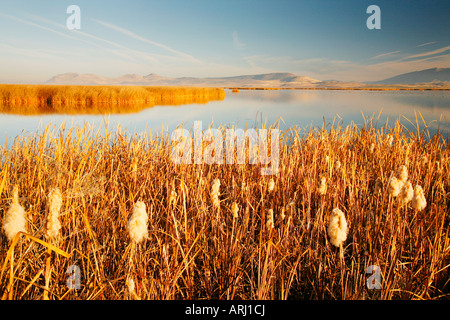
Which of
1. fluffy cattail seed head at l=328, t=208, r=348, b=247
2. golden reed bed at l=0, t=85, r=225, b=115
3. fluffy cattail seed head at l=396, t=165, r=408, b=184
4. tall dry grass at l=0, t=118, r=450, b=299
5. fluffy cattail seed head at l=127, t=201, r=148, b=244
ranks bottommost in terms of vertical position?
tall dry grass at l=0, t=118, r=450, b=299

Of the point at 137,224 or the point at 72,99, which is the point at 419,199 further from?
the point at 72,99

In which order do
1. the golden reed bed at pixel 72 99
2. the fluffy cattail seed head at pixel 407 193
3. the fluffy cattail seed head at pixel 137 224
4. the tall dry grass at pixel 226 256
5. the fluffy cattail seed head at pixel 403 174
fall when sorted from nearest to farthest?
the fluffy cattail seed head at pixel 137 224
the tall dry grass at pixel 226 256
the fluffy cattail seed head at pixel 407 193
the fluffy cattail seed head at pixel 403 174
the golden reed bed at pixel 72 99

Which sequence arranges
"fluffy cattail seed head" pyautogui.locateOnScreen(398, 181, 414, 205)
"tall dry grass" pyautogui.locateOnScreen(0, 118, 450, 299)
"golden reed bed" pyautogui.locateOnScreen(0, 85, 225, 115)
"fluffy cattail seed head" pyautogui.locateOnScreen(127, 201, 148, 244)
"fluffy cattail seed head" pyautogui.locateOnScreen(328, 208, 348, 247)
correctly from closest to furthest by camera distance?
1. "fluffy cattail seed head" pyautogui.locateOnScreen(127, 201, 148, 244)
2. "fluffy cattail seed head" pyautogui.locateOnScreen(328, 208, 348, 247)
3. "tall dry grass" pyautogui.locateOnScreen(0, 118, 450, 299)
4. "fluffy cattail seed head" pyautogui.locateOnScreen(398, 181, 414, 205)
5. "golden reed bed" pyautogui.locateOnScreen(0, 85, 225, 115)

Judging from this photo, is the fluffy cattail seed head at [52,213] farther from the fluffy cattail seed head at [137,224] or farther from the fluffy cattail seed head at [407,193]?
the fluffy cattail seed head at [407,193]

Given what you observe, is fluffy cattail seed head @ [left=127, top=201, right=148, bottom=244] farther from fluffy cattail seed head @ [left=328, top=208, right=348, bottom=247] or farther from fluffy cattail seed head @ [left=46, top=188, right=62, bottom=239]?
fluffy cattail seed head @ [left=328, top=208, right=348, bottom=247]

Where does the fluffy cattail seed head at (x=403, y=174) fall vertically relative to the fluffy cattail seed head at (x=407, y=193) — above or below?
above

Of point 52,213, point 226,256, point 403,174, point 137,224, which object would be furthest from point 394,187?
point 52,213

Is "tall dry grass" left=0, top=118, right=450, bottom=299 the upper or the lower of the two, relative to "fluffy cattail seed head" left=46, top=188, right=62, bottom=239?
lower

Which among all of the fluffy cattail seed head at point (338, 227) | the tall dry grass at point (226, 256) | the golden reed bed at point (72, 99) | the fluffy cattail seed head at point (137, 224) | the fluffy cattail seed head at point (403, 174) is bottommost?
the tall dry grass at point (226, 256)

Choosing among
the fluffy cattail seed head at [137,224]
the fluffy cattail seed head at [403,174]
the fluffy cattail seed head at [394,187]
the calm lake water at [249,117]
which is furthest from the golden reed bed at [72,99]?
the fluffy cattail seed head at [137,224]

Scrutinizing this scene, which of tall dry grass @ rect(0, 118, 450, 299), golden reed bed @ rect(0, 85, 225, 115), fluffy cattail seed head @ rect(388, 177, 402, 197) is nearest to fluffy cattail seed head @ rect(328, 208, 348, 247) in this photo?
tall dry grass @ rect(0, 118, 450, 299)
